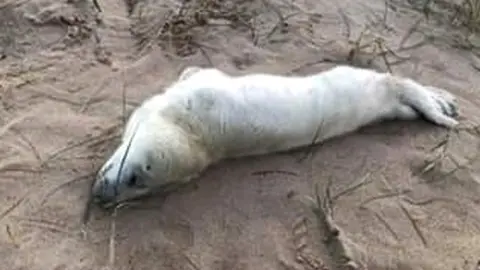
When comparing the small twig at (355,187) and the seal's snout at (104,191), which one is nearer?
the seal's snout at (104,191)

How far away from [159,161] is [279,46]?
1338mm

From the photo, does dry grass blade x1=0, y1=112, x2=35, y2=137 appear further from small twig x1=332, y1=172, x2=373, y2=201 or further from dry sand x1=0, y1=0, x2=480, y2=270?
small twig x1=332, y1=172, x2=373, y2=201

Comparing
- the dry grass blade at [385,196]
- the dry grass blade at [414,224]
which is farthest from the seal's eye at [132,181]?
the dry grass blade at [414,224]

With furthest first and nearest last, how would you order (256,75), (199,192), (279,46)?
(279,46)
(256,75)
(199,192)

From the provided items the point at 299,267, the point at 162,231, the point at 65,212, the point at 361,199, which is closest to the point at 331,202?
the point at 361,199

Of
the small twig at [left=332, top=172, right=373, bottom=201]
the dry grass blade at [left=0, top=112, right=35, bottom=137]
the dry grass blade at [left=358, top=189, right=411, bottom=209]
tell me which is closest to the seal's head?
the dry grass blade at [left=0, top=112, right=35, bottom=137]

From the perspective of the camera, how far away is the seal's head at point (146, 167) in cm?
394

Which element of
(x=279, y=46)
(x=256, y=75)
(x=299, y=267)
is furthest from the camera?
(x=279, y=46)

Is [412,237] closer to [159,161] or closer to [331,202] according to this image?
[331,202]

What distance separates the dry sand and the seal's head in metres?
0.08

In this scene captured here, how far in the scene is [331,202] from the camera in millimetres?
4109

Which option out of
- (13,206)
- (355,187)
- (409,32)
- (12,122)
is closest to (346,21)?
(409,32)

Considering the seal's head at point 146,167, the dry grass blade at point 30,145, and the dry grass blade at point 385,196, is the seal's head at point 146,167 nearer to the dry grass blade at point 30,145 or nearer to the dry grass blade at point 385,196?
the dry grass blade at point 30,145

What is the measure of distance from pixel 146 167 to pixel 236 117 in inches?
18.2
